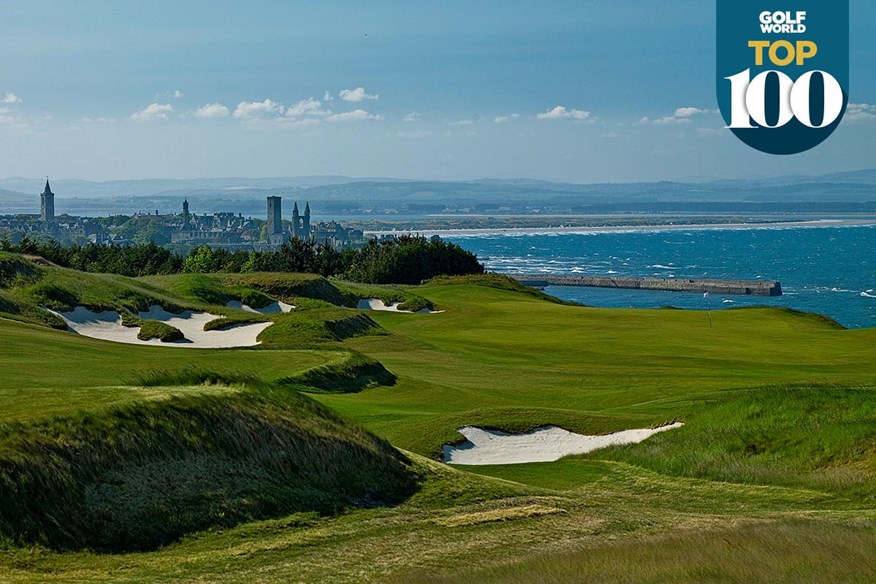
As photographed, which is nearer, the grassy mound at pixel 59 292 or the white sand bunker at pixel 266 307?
the grassy mound at pixel 59 292

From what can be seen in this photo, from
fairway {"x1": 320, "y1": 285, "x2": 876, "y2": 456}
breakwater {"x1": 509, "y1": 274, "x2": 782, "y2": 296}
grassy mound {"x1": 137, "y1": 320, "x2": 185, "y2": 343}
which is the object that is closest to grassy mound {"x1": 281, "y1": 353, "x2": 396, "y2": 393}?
fairway {"x1": 320, "y1": 285, "x2": 876, "y2": 456}

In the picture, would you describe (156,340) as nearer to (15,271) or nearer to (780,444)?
(15,271)

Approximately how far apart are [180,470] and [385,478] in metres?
3.13

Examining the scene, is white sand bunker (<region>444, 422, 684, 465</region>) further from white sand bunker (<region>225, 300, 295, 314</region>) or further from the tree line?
the tree line

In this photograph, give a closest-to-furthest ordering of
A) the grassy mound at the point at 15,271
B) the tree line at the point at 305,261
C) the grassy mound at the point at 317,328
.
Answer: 1. the grassy mound at the point at 317,328
2. the grassy mound at the point at 15,271
3. the tree line at the point at 305,261

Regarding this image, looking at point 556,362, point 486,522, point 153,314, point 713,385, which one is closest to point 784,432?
point 486,522

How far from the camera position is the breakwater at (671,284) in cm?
14912

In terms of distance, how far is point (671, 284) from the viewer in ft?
516

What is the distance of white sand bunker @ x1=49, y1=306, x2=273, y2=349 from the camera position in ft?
122

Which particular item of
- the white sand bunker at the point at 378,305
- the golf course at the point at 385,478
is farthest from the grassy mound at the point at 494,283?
the golf course at the point at 385,478

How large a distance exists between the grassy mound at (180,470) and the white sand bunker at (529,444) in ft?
16.7

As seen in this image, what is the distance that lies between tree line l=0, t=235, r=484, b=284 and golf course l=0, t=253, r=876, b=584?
199 ft

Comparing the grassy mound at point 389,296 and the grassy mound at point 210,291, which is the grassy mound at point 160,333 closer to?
the grassy mound at point 210,291

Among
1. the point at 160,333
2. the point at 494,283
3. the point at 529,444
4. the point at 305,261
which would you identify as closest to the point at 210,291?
the point at 160,333
